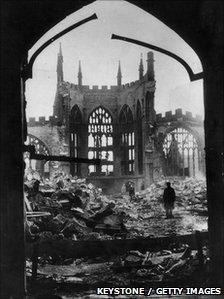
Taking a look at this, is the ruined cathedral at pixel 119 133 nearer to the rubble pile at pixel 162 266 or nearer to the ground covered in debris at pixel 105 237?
the ground covered in debris at pixel 105 237

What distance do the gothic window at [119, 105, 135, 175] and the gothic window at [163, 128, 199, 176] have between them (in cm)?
498

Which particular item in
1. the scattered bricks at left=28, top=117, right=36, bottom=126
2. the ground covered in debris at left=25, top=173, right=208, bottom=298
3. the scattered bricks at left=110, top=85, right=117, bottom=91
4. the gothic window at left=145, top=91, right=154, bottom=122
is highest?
the scattered bricks at left=110, top=85, right=117, bottom=91

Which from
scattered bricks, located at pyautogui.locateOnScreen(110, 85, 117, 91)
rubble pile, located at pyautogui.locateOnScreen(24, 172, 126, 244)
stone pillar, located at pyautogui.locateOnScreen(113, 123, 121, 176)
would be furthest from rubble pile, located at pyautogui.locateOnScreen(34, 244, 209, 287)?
scattered bricks, located at pyautogui.locateOnScreen(110, 85, 117, 91)

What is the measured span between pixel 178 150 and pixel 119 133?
7.15 meters

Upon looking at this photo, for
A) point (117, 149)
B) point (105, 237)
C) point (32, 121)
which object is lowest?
point (105, 237)

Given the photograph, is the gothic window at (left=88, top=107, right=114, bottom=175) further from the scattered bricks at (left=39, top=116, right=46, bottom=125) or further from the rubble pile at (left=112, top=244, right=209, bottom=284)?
the rubble pile at (left=112, top=244, right=209, bottom=284)

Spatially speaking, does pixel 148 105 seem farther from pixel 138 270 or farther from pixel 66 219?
pixel 138 270

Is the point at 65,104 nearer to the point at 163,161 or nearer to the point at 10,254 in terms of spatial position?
the point at 163,161

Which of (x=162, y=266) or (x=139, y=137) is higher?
(x=139, y=137)

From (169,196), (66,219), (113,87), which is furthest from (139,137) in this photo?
(66,219)

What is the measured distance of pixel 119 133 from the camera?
3672 cm

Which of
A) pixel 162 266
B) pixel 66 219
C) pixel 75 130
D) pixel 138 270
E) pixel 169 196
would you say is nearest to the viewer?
pixel 138 270

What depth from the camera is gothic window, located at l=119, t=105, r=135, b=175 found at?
118 ft

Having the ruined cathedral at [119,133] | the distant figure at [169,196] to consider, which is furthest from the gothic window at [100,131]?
the distant figure at [169,196]
